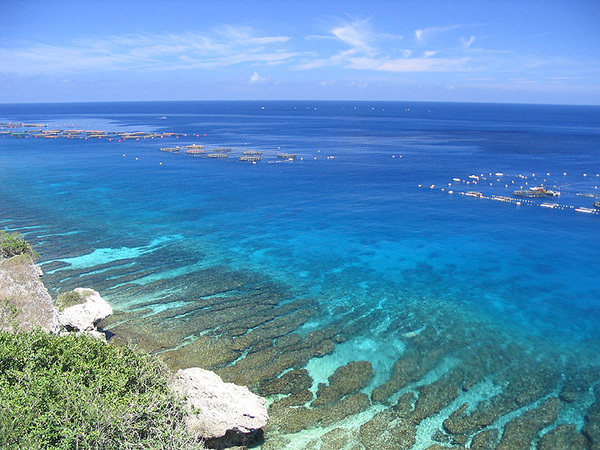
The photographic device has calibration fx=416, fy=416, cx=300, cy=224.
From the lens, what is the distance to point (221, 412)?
2567cm

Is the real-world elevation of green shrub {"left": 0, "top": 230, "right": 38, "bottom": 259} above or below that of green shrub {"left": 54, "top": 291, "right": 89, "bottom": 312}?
above

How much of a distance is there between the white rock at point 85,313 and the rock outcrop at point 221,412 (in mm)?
14535

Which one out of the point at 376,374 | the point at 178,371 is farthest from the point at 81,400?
the point at 376,374

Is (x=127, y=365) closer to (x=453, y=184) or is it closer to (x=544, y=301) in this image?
(x=544, y=301)

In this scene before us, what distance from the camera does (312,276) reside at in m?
50.8

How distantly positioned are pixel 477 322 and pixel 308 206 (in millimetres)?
46488

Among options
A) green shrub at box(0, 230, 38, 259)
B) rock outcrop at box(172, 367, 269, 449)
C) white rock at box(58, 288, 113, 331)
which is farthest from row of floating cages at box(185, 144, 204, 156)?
rock outcrop at box(172, 367, 269, 449)

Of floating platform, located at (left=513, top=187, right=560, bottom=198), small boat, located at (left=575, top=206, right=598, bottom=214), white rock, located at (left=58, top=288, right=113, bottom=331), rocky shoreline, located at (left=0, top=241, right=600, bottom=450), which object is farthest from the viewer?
floating platform, located at (left=513, top=187, right=560, bottom=198)

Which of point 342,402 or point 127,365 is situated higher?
point 127,365

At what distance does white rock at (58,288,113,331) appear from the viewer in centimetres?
3662

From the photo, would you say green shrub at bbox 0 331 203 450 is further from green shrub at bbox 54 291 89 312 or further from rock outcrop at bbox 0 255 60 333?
green shrub at bbox 54 291 89 312

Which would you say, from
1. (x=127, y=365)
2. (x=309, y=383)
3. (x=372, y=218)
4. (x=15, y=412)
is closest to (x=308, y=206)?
(x=372, y=218)

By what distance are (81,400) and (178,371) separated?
30.0 ft

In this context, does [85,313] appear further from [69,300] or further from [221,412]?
[221,412]
